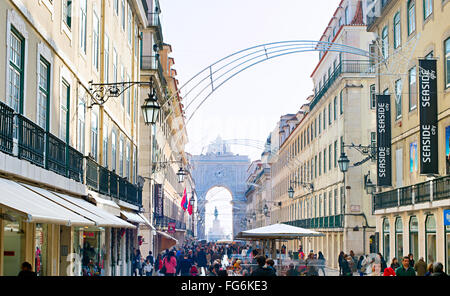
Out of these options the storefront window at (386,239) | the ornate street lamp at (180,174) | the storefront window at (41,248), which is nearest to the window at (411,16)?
the storefront window at (386,239)

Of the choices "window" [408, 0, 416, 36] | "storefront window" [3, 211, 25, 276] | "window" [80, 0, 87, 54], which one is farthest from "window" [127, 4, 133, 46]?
"storefront window" [3, 211, 25, 276]

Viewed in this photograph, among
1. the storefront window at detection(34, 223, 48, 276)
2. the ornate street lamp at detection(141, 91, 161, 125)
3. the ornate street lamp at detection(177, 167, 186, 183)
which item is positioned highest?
the ornate street lamp at detection(141, 91, 161, 125)

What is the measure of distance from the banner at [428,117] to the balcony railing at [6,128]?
1689 centimetres

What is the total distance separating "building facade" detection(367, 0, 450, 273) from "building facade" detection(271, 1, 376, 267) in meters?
5.96

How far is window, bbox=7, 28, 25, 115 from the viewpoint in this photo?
39.2ft

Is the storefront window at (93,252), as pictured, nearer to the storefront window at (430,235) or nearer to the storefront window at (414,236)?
the storefront window at (430,235)

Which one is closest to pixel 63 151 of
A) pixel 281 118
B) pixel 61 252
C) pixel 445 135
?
pixel 61 252

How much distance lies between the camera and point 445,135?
24.7 meters

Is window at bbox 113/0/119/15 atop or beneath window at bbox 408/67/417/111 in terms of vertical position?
atop

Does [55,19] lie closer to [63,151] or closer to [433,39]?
[63,151]

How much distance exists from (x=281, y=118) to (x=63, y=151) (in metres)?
79.1

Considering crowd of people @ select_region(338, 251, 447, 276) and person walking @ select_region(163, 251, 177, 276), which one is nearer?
crowd of people @ select_region(338, 251, 447, 276)

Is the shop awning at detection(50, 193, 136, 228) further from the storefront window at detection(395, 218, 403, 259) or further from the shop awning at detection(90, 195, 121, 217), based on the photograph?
the storefront window at detection(395, 218, 403, 259)

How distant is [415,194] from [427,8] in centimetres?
723
